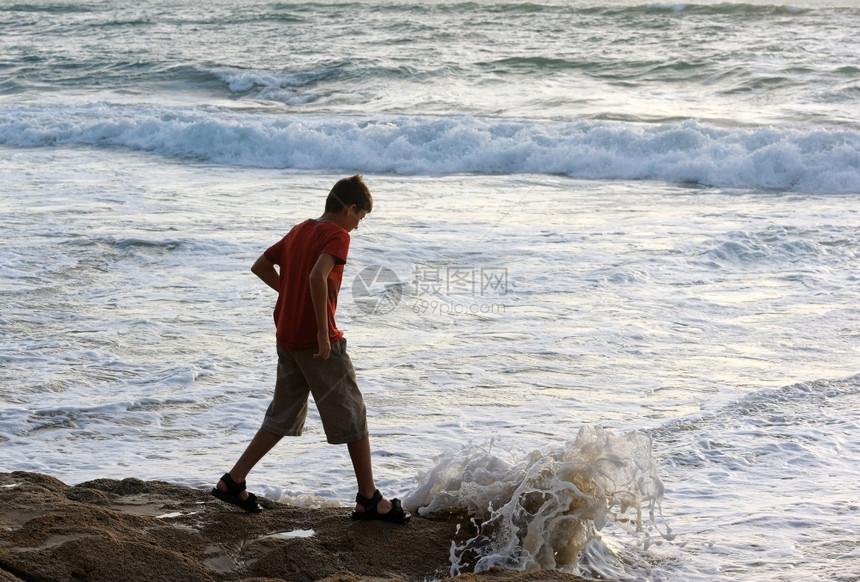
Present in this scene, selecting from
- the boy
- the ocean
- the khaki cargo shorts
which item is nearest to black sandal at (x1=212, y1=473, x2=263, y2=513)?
the boy

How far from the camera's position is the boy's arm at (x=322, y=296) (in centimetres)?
351

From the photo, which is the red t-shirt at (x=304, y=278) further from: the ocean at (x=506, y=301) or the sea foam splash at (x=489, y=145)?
the sea foam splash at (x=489, y=145)

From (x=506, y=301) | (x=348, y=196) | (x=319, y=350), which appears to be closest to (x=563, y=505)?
(x=319, y=350)

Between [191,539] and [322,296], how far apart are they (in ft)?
3.37

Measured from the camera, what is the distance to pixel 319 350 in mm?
3592

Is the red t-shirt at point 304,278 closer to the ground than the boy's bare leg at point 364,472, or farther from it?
farther from it

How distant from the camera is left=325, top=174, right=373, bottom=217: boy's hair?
364 centimetres

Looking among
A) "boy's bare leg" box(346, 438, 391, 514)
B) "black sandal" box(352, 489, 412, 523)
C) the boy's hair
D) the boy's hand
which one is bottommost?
"black sandal" box(352, 489, 412, 523)

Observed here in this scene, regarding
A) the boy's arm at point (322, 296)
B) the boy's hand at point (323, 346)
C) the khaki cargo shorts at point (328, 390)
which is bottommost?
the khaki cargo shorts at point (328, 390)

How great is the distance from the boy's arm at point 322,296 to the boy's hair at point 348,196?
0.22 m

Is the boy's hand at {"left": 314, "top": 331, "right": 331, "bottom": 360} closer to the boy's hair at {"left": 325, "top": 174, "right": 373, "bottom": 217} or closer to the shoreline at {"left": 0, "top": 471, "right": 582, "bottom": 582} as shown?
the boy's hair at {"left": 325, "top": 174, "right": 373, "bottom": 217}

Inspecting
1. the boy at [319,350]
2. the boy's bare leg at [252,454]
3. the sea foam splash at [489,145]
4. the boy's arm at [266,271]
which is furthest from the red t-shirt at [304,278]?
the sea foam splash at [489,145]

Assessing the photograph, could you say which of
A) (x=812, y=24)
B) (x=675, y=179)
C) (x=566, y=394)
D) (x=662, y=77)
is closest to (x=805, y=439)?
(x=566, y=394)

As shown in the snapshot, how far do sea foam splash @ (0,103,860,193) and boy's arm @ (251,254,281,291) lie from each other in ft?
34.4
